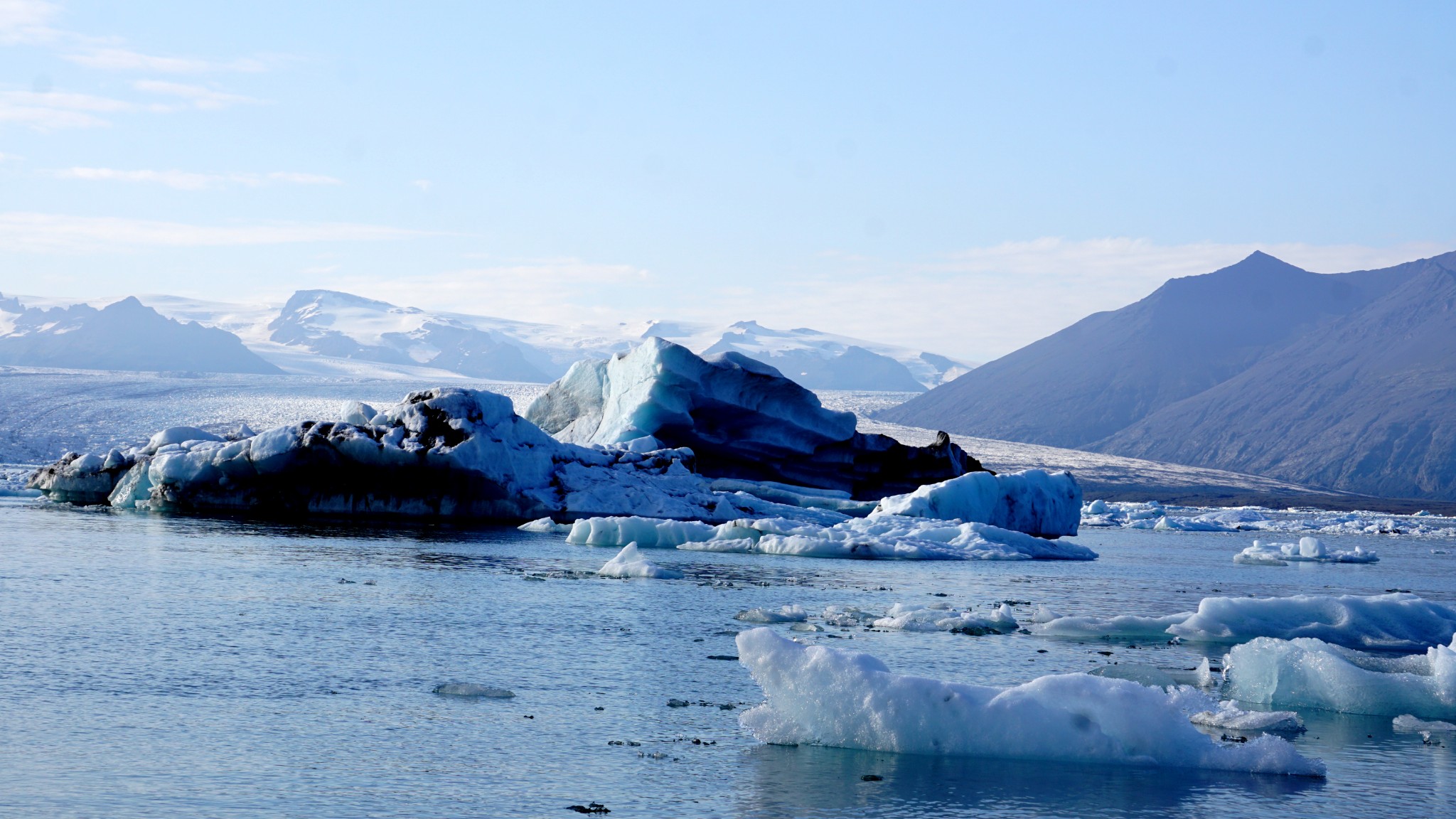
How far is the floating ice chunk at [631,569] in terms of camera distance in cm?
1534

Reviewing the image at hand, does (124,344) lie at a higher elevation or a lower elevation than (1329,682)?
higher

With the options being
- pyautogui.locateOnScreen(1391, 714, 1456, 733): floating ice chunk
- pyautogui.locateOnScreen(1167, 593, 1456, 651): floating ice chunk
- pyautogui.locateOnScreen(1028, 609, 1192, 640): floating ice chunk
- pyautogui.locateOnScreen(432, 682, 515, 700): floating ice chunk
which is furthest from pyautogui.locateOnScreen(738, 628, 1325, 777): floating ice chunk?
pyautogui.locateOnScreen(1167, 593, 1456, 651): floating ice chunk

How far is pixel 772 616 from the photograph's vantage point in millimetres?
11258

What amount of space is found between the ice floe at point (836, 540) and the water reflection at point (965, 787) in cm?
1439

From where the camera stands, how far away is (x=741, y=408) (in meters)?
32.0

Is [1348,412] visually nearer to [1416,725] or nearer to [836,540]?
[836,540]

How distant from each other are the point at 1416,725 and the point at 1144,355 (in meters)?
155

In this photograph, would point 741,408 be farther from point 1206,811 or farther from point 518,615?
point 1206,811

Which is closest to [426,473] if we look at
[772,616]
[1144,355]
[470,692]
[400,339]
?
[772,616]

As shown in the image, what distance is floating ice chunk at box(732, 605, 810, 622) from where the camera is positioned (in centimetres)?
1121

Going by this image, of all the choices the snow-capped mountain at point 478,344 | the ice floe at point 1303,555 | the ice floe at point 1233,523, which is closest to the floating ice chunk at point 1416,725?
the ice floe at point 1303,555

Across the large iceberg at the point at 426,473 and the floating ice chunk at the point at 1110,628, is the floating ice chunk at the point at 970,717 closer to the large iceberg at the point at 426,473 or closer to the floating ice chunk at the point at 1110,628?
the floating ice chunk at the point at 1110,628

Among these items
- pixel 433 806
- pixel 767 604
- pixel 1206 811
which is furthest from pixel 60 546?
pixel 1206 811

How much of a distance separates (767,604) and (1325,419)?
11982cm
